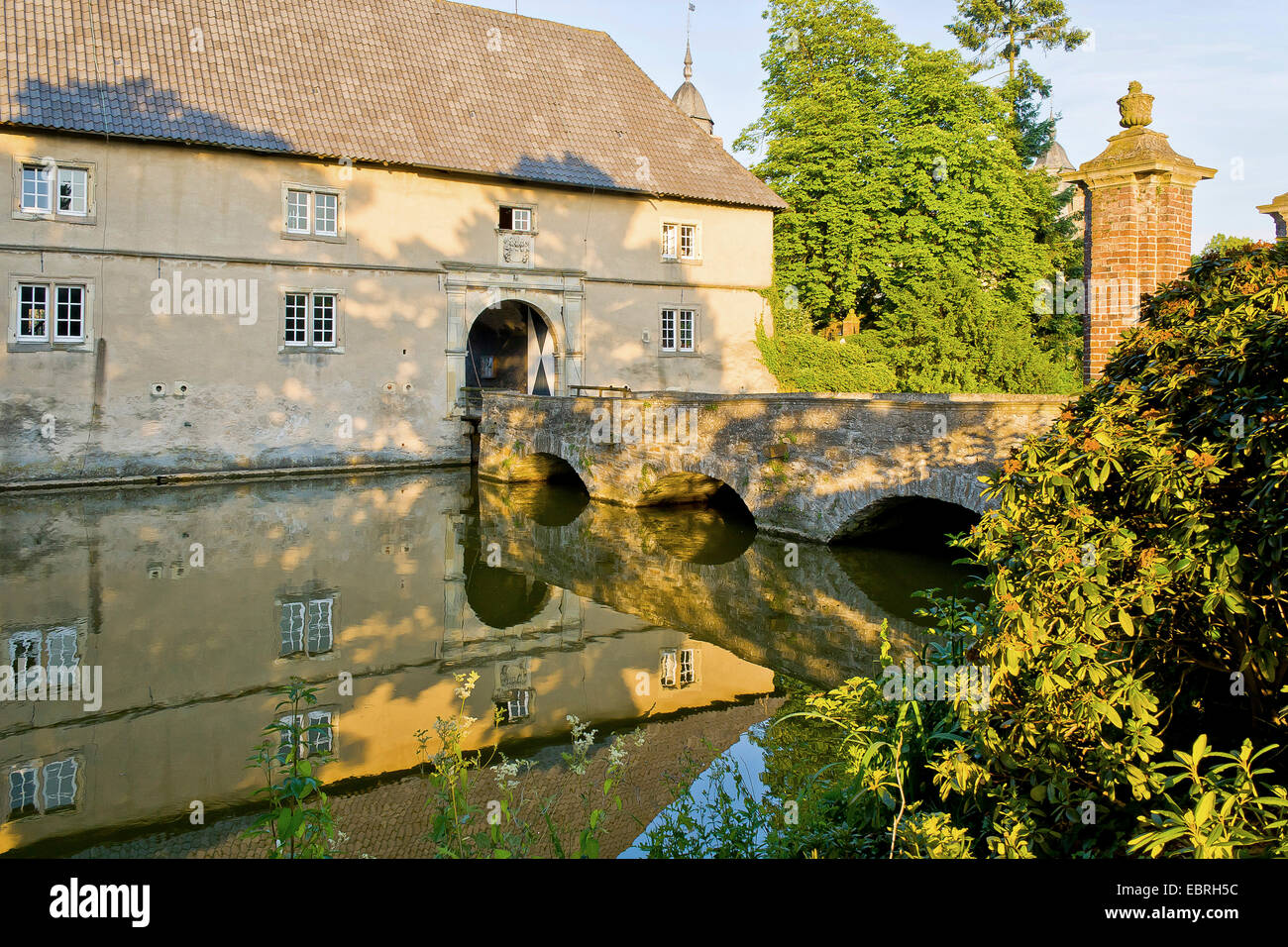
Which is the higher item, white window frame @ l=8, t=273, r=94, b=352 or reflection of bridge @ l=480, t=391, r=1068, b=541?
white window frame @ l=8, t=273, r=94, b=352

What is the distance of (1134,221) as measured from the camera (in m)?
7.94

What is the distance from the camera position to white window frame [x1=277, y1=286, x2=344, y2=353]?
806 inches

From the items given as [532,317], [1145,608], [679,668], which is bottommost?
[679,668]

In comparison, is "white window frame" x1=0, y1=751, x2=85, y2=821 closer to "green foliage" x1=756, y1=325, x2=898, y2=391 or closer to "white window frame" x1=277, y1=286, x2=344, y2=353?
"white window frame" x1=277, y1=286, x2=344, y2=353

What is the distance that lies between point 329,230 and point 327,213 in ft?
1.16

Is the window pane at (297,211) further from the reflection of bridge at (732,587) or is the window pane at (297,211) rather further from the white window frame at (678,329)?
the reflection of bridge at (732,587)

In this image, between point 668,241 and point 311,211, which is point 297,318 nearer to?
point 311,211

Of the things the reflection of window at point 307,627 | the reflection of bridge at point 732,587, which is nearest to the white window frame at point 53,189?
the reflection of bridge at point 732,587

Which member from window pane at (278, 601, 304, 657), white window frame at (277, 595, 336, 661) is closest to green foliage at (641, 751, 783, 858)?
white window frame at (277, 595, 336, 661)

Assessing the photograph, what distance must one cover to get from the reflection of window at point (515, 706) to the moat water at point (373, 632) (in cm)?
3

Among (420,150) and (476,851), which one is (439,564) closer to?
(476,851)

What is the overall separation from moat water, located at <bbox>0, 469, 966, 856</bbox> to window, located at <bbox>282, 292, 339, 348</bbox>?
623cm

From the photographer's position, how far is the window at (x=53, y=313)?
18.0 m

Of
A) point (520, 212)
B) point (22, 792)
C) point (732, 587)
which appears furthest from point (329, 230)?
point (22, 792)
